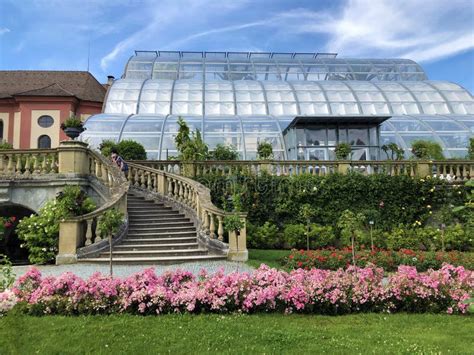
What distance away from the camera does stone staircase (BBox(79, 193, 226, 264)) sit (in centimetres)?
1044

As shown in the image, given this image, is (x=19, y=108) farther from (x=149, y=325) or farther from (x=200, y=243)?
(x=149, y=325)

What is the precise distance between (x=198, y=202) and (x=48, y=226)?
450 cm

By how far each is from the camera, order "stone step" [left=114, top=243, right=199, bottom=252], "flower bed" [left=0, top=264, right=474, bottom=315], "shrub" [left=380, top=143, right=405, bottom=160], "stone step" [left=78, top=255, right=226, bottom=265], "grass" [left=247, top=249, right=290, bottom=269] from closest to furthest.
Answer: "flower bed" [left=0, top=264, right=474, bottom=315]
"stone step" [left=78, top=255, right=226, bottom=265]
"grass" [left=247, top=249, right=290, bottom=269]
"stone step" [left=114, top=243, right=199, bottom=252]
"shrub" [left=380, top=143, right=405, bottom=160]

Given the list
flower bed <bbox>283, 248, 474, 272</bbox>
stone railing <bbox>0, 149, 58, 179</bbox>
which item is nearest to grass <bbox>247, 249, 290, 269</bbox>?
flower bed <bbox>283, 248, 474, 272</bbox>

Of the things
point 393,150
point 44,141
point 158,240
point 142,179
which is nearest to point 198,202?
point 158,240

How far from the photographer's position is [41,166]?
13.3 metres

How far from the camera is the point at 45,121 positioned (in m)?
39.0

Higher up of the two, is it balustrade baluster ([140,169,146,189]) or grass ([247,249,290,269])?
balustrade baluster ([140,169,146,189])

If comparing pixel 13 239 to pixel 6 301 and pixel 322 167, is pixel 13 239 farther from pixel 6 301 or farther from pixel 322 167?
pixel 6 301

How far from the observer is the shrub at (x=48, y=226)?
35.6ft

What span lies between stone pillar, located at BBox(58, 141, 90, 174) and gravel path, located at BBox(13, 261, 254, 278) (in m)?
3.92

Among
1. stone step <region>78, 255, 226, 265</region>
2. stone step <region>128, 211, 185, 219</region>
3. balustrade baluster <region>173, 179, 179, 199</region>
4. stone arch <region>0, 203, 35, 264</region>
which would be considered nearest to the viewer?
stone step <region>78, 255, 226, 265</region>

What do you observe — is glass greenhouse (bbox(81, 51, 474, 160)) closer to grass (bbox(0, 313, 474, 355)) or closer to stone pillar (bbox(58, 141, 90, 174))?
stone pillar (bbox(58, 141, 90, 174))

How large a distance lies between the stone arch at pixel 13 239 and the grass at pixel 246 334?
1065cm
